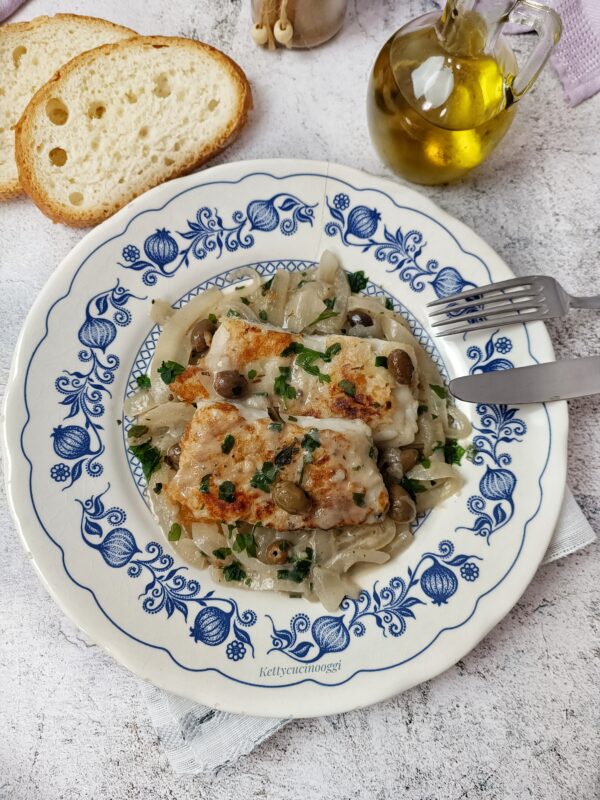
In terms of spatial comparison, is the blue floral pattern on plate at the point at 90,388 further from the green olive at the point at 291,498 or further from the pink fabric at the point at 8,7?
the pink fabric at the point at 8,7

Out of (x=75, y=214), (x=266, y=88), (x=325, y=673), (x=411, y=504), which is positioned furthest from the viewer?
(x=266, y=88)

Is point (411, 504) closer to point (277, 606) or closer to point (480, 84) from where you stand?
point (277, 606)

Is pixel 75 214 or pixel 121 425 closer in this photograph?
pixel 121 425

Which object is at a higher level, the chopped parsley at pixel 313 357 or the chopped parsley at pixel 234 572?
the chopped parsley at pixel 313 357

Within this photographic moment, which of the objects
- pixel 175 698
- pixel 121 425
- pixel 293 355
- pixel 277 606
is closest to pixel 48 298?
pixel 121 425

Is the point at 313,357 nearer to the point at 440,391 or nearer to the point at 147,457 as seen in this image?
the point at 440,391

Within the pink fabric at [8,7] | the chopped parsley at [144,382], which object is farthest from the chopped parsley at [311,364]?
the pink fabric at [8,7]

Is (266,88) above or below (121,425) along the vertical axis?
above
